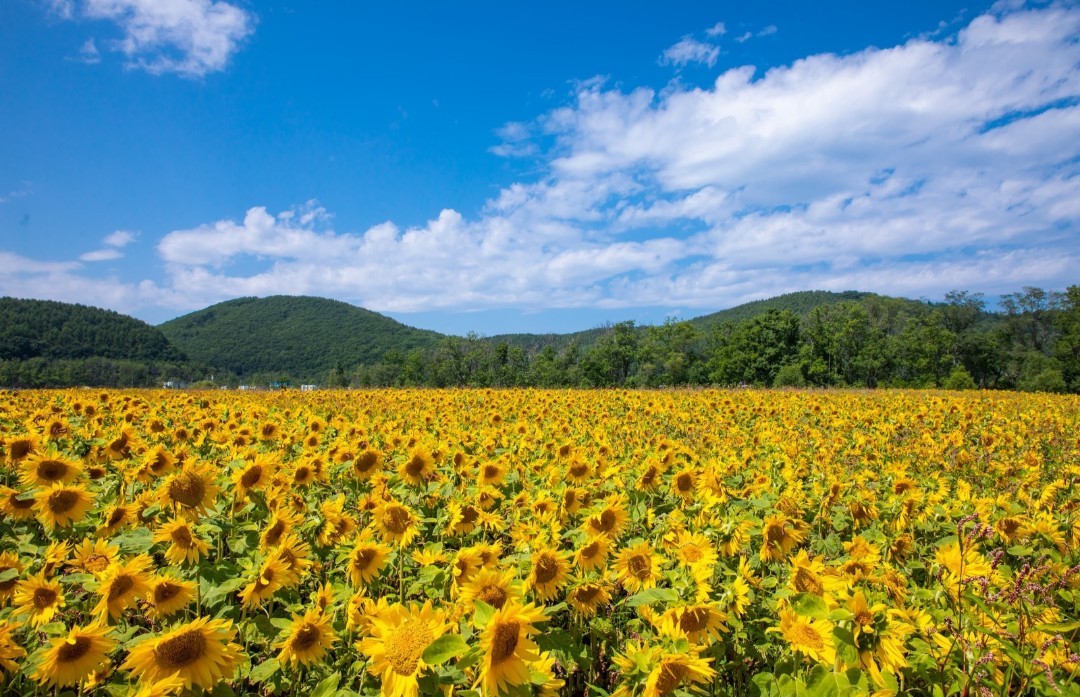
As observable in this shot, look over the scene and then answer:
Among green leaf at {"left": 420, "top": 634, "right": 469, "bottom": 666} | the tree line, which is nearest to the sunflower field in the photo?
green leaf at {"left": 420, "top": 634, "right": 469, "bottom": 666}

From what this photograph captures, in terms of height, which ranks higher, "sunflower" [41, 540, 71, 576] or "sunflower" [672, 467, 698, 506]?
"sunflower" [41, 540, 71, 576]

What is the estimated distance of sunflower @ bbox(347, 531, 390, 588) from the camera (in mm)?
2488

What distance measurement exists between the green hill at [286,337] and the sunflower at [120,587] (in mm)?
140295

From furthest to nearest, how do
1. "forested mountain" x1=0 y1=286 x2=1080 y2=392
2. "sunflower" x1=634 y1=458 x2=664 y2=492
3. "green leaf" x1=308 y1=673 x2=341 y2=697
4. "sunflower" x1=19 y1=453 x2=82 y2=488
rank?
"forested mountain" x1=0 y1=286 x2=1080 y2=392, "sunflower" x1=634 y1=458 x2=664 y2=492, "sunflower" x1=19 y1=453 x2=82 y2=488, "green leaf" x1=308 y1=673 x2=341 y2=697

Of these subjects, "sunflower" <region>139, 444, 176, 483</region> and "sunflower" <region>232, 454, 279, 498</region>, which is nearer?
"sunflower" <region>232, 454, 279, 498</region>

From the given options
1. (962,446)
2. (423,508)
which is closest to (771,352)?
(962,446)

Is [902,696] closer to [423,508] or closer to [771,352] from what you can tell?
[423,508]

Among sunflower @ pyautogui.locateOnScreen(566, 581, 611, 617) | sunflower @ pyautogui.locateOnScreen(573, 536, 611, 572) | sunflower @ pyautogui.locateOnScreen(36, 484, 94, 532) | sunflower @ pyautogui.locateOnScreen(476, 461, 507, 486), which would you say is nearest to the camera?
sunflower @ pyautogui.locateOnScreen(566, 581, 611, 617)

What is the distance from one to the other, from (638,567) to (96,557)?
2280 mm

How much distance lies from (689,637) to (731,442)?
506 cm

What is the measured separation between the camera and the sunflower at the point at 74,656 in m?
1.77

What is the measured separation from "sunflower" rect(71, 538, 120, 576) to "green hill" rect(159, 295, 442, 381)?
459 feet

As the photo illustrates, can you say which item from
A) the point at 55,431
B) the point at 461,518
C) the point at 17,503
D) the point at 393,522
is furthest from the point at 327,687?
the point at 55,431

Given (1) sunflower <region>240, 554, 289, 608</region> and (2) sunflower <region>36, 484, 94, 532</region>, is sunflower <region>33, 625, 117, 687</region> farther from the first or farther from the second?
(2) sunflower <region>36, 484, 94, 532</region>
